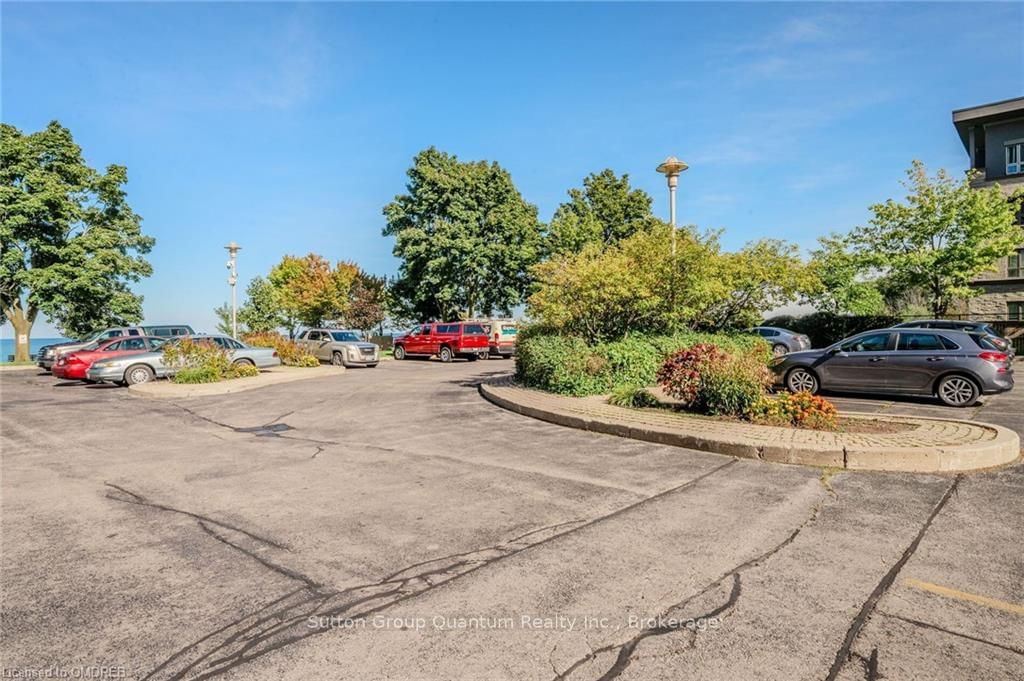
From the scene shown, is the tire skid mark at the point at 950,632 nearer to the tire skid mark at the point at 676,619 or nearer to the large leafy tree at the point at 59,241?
the tire skid mark at the point at 676,619

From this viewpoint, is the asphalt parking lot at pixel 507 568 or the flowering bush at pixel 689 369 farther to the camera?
the flowering bush at pixel 689 369

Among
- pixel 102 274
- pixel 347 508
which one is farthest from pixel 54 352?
pixel 347 508

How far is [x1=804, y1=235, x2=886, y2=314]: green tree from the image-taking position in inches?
1089

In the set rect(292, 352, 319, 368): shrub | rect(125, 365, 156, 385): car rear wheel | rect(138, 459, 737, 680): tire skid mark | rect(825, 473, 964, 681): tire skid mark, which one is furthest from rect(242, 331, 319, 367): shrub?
rect(825, 473, 964, 681): tire skid mark

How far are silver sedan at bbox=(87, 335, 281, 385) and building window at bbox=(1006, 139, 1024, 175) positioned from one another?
37880 mm

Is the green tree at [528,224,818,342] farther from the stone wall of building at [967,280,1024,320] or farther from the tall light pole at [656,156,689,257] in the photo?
the stone wall of building at [967,280,1024,320]

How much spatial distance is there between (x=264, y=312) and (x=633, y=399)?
4462 centimetres

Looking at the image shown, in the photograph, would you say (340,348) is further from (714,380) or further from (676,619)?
(676,619)

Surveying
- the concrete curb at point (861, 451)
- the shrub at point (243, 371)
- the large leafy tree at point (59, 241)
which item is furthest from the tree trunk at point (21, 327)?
the concrete curb at point (861, 451)

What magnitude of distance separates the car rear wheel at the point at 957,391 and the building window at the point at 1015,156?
26751mm

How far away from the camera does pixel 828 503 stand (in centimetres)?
526

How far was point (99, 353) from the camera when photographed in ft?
65.8

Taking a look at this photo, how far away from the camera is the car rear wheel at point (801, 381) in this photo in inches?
505

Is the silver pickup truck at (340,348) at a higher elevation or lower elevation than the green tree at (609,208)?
lower
